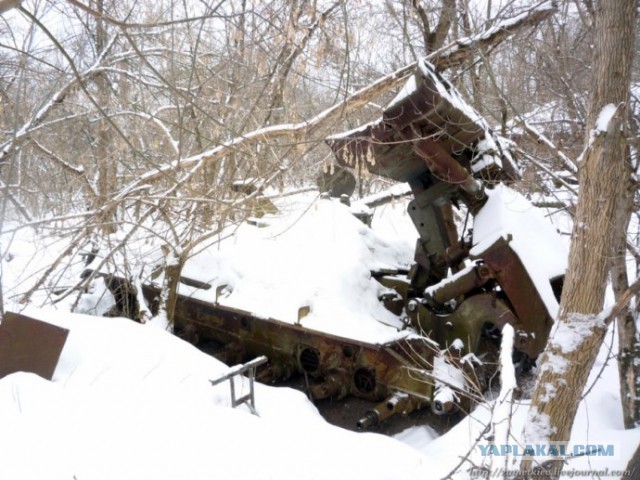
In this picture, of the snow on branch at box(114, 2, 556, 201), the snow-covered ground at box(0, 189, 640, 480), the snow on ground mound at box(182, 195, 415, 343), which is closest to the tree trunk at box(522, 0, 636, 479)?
the snow-covered ground at box(0, 189, 640, 480)

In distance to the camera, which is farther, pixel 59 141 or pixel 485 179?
pixel 59 141

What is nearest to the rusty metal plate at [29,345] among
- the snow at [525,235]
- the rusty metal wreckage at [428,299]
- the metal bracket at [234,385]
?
the metal bracket at [234,385]

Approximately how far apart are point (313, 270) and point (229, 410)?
84.8 inches

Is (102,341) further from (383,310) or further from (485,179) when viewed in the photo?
(485,179)

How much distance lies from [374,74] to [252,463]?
6.57 meters

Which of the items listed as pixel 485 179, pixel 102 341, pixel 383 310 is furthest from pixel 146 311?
pixel 485 179

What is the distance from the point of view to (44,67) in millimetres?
7297

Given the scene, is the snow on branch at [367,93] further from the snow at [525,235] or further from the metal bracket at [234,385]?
the metal bracket at [234,385]

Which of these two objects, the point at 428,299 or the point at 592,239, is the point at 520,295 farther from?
the point at 592,239

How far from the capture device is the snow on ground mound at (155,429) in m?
2.41

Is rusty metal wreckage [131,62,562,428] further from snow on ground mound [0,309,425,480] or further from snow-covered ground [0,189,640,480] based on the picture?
snow on ground mound [0,309,425,480]

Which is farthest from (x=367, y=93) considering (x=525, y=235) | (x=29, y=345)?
(x=29, y=345)

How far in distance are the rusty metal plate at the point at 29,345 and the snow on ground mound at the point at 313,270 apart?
176 centimetres

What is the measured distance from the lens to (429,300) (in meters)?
4.85
